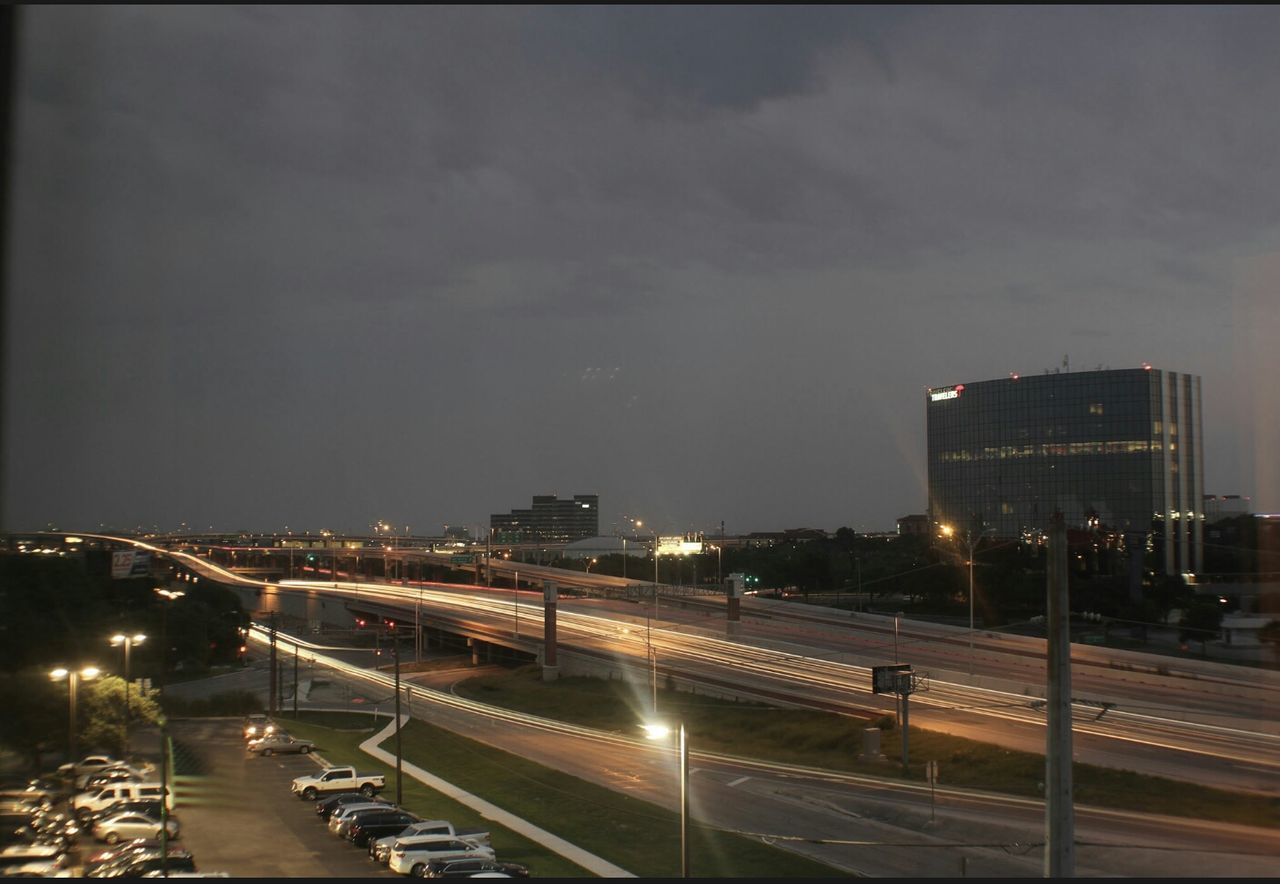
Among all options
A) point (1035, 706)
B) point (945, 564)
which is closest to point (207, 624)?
point (1035, 706)

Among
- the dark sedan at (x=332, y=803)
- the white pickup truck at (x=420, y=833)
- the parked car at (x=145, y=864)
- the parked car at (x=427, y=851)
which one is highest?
the parked car at (x=145, y=864)

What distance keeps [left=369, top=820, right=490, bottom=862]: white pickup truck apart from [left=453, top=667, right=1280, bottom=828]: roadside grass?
190cm

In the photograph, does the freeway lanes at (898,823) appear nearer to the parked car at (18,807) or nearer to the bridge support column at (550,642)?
the parked car at (18,807)

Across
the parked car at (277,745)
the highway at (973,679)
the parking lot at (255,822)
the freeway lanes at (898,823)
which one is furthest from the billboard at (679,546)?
the parking lot at (255,822)

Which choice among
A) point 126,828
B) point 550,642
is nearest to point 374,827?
point 126,828

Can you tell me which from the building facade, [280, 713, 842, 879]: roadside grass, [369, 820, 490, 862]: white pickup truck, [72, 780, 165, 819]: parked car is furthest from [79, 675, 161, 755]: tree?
the building facade

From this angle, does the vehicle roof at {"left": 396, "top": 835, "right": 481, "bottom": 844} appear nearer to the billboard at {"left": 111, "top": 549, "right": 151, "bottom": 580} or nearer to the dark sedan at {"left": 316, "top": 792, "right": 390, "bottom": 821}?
the dark sedan at {"left": 316, "top": 792, "right": 390, "bottom": 821}

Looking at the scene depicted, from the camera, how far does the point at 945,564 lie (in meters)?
29.0

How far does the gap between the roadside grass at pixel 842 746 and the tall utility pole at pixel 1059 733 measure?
5110 mm

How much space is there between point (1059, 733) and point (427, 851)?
5351 mm

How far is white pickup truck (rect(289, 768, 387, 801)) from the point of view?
10.4 m

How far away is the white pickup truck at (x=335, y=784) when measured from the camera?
10.4 metres

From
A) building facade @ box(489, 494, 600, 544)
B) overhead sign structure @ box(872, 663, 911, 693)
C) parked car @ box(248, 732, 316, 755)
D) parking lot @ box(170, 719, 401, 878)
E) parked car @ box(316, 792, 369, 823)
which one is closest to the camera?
parking lot @ box(170, 719, 401, 878)

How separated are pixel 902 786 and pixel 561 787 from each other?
3957mm
